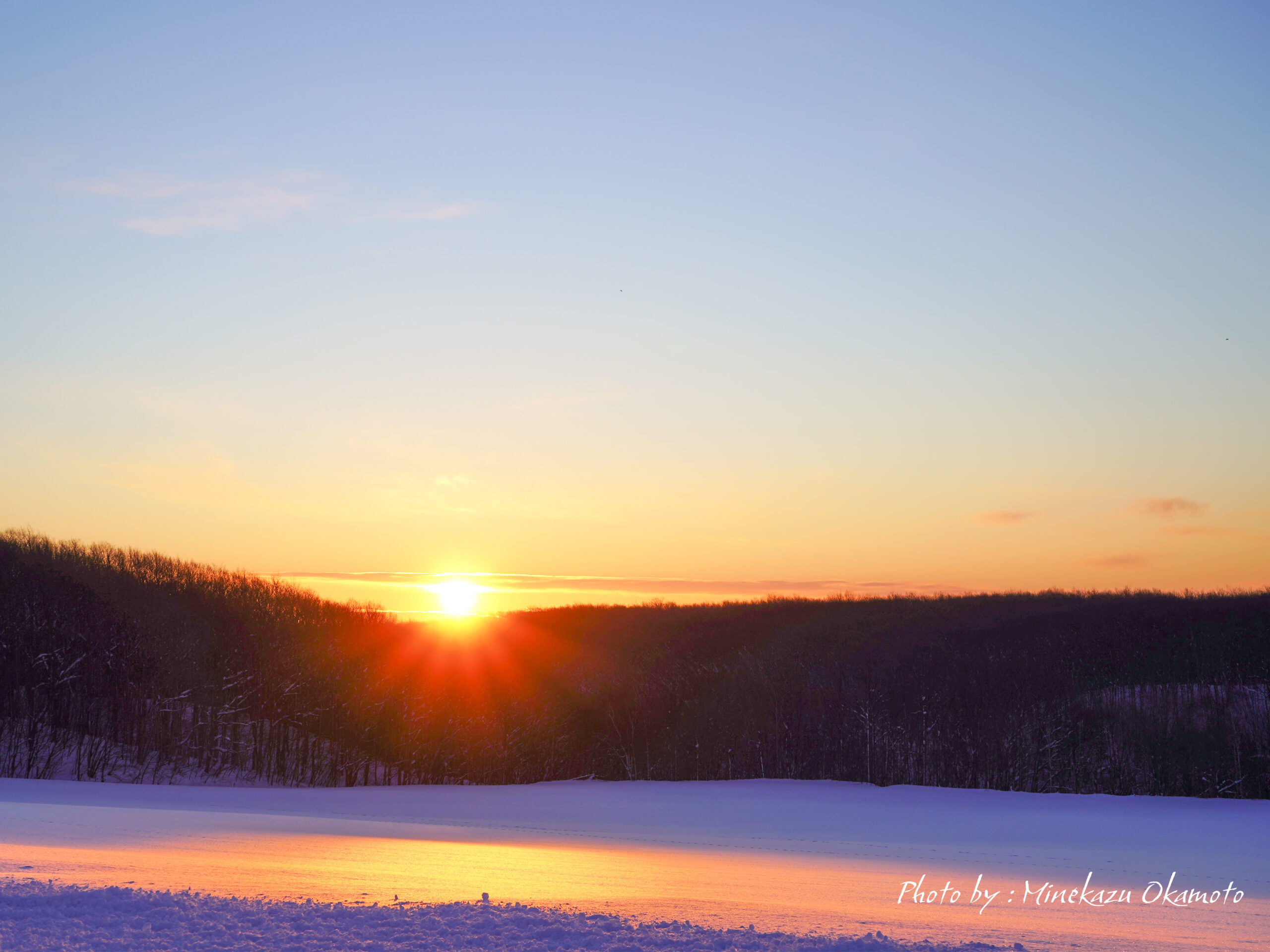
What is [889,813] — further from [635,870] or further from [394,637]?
[394,637]

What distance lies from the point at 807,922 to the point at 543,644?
3938 cm

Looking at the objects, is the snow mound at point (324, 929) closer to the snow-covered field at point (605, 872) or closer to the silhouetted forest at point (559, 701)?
the snow-covered field at point (605, 872)

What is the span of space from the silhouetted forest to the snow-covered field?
599 centimetres

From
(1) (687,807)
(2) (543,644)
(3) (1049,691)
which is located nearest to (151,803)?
(1) (687,807)

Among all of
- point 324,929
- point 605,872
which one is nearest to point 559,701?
point 605,872

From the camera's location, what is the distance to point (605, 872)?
8023mm

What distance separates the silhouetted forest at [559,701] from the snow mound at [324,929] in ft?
61.4

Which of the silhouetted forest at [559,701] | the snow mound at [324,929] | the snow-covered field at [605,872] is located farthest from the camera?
the silhouetted forest at [559,701]

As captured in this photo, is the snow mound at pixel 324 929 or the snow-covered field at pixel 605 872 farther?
the snow-covered field at pixel 605 872

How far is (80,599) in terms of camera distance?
77.7ft

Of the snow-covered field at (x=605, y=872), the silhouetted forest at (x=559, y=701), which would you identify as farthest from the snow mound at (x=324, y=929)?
the silhouetted forest at (x=559, y=701)

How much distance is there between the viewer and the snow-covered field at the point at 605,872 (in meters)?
4.86

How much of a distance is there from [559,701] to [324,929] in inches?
1146

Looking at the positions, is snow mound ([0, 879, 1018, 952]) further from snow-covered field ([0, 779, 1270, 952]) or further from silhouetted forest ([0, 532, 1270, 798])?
silhouetted forest ([0, 532, 1270, 798])
